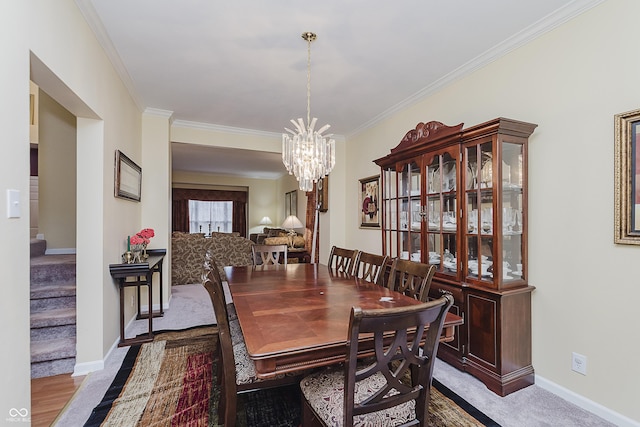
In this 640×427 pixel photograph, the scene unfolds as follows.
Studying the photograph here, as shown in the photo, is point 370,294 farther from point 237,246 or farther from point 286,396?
point 237,246

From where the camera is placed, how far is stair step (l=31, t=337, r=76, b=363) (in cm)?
231

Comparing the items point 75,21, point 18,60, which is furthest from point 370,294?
point 75,21

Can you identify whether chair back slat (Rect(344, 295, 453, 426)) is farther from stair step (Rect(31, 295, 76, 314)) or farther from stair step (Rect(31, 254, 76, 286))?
stair step (Rect(31, 254, 76, 286))

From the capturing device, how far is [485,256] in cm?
230

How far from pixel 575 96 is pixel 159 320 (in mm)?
4348

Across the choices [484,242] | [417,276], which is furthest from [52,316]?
[484,242]

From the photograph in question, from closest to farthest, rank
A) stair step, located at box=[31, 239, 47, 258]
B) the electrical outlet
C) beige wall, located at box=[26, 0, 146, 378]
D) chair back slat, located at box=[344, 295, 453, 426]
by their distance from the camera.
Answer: chair back slat, located at box=[344, 295, 453, 426], beige wall, located at box=[26, 0, 146, 378], the electrical outlet, stair step, located at box=[31, 239, 47, 258]

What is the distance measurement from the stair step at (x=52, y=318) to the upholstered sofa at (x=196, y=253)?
255cm

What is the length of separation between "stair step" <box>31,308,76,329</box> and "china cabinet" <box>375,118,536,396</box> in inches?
120

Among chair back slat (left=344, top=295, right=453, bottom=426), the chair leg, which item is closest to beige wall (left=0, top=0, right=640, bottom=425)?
the chair leg

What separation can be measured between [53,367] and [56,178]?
80.0 inches

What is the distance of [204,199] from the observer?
9.80m

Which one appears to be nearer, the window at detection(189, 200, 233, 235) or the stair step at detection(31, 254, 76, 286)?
the stair step at detection(31, 254, 76, 286)

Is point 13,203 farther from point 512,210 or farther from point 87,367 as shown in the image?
point 512,210
